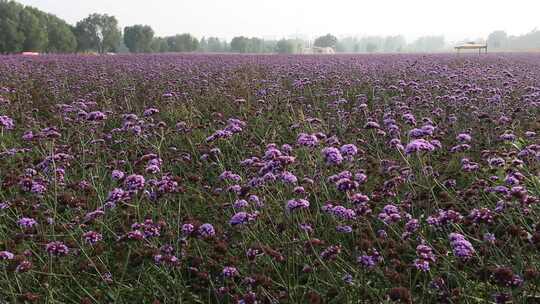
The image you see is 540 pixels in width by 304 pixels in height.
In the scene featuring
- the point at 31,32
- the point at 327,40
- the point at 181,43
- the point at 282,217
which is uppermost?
the point at 327,40

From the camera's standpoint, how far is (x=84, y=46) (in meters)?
67.4

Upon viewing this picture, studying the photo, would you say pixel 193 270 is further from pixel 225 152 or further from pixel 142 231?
pixel 225 152

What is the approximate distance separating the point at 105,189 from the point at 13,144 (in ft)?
7.81

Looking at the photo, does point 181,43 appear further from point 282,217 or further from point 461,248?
point 461,248

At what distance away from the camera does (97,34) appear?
2717 inches

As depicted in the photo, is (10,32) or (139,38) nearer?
(10,32)

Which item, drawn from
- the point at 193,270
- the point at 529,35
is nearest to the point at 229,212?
the point at 193,270

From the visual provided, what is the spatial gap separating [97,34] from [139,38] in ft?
23.0

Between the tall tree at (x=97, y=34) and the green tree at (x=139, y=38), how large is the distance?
349 centimetres

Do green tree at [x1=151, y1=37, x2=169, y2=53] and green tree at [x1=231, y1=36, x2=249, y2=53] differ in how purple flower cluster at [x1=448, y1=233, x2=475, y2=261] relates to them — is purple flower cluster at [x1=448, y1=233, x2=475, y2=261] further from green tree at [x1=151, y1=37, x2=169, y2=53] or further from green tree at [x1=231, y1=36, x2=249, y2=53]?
green tree at [x1=231, y1=36, x2=249, y2=53]

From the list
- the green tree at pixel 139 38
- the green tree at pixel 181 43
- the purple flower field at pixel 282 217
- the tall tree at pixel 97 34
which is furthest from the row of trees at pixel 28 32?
the purple flower field at pixel 282 217

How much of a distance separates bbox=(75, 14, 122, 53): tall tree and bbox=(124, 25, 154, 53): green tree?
11.5 ft

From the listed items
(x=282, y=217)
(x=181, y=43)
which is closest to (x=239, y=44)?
(x=181, y=43)

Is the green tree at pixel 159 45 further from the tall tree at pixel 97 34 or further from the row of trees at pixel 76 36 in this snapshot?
the tall tree at pixel 97 34
